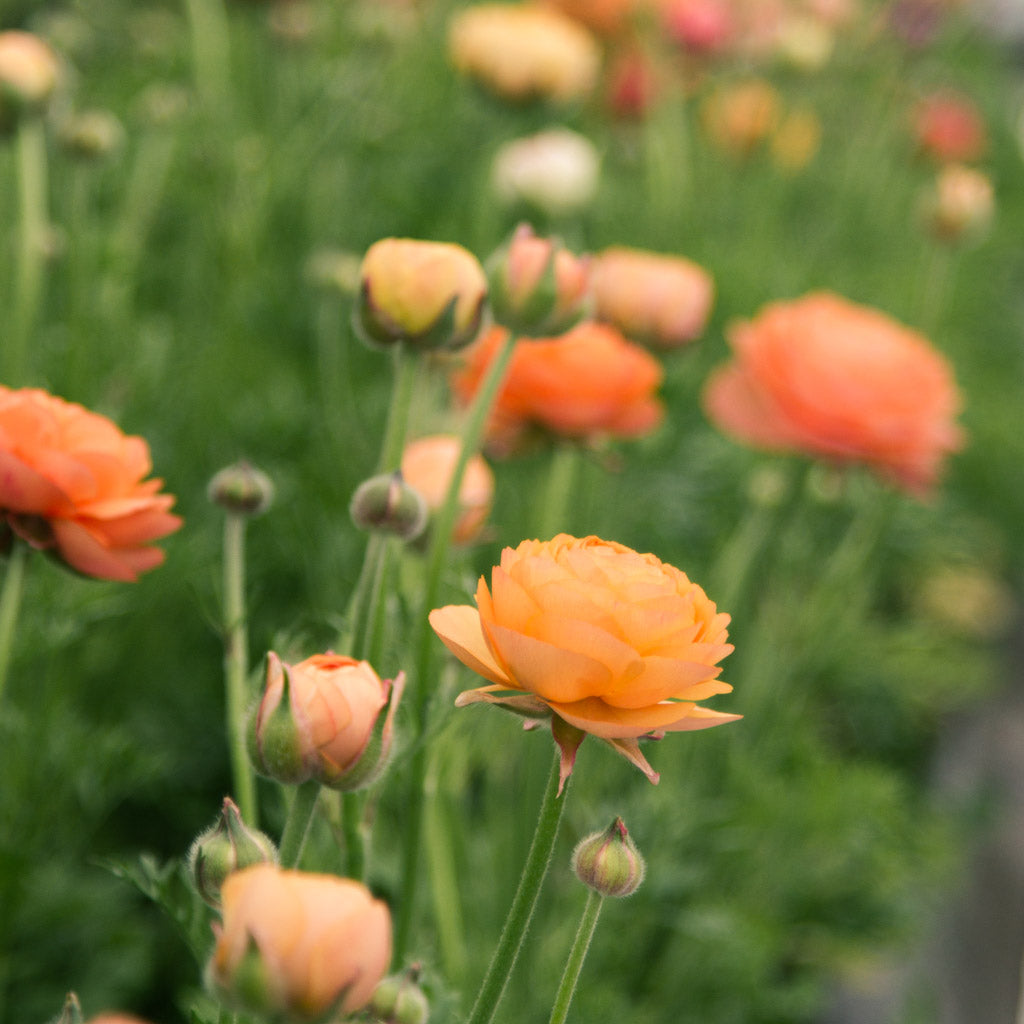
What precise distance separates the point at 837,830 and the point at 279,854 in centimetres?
61

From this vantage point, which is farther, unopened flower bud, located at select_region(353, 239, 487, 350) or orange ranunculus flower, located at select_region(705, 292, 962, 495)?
orange ranunculus flower, located at select_region(705, 292, 962, 495)

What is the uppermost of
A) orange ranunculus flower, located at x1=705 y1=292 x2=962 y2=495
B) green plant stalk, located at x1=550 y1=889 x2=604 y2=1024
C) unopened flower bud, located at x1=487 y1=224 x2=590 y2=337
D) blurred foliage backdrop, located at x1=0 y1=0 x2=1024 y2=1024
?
unopened flower bud, located at x1=487 y1=224 x2=590 y2=337

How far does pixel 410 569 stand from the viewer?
567 mm

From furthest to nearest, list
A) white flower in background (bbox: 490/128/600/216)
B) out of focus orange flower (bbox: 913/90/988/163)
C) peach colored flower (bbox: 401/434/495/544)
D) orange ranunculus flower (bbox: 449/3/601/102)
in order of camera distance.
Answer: out of focus orange flower (bbox: 913/90/988/163), orange ranunculus flower (bbox: 449/3/601/102), white flower in background (bbox: 490/128/600/216), peach colored flower (bbox: 401/434/495/544)

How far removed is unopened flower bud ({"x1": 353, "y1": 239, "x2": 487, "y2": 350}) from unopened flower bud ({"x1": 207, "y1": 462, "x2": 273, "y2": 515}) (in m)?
0.06

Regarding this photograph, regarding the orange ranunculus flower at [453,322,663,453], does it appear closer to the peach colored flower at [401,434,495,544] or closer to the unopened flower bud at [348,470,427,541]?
the peach colored flower at [401,434,495,544]

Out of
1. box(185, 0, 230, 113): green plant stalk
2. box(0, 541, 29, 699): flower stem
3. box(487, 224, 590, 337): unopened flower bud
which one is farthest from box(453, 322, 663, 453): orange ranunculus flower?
box(185, 0, 230, 113): green plant stalk

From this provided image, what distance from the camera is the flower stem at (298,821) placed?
293mm

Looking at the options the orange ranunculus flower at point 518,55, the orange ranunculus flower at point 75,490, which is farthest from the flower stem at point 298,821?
the orange ranunculus flower at point 518,55

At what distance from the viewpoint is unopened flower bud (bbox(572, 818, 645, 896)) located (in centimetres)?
30

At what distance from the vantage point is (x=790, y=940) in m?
0.90

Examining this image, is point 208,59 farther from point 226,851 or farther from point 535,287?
point 226,851

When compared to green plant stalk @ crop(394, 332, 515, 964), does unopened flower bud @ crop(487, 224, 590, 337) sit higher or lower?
higher

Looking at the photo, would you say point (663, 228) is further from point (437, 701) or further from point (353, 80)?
point (437, 701)
